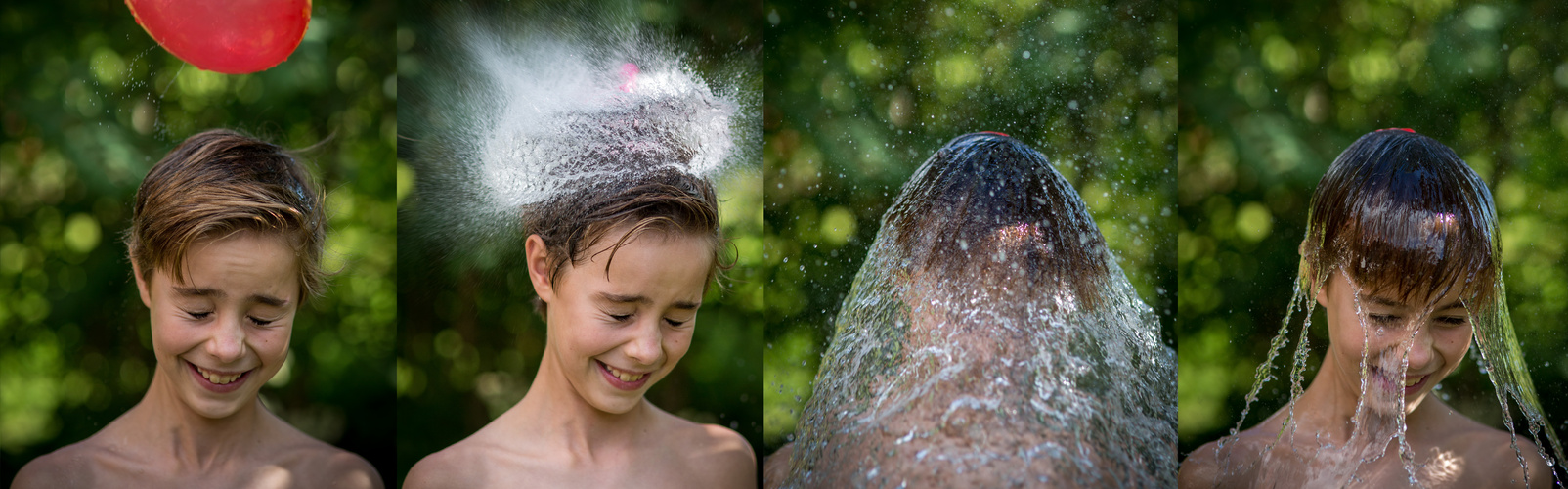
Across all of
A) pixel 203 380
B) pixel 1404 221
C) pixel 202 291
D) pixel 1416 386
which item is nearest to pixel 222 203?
pixel 202 291

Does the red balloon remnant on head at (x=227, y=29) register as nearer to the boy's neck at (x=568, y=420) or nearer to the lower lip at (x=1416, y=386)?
the boy's neck at (x=568, y=420)

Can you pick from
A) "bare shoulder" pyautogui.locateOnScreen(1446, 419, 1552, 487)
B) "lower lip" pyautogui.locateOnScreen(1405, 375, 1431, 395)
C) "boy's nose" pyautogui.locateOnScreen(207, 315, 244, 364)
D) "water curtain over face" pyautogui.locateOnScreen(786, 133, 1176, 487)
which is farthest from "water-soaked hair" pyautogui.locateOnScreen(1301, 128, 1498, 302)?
"boy's nose" pyautogui.locateOnScreen(207, 315, 244, 364)

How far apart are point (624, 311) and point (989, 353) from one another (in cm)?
82

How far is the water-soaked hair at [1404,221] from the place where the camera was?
217 cm

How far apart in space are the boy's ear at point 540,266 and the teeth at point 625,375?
0.22m

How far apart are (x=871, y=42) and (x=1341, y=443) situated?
4.99ft

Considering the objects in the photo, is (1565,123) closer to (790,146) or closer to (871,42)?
(871,42)

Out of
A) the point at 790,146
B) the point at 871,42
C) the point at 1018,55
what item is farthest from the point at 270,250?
the point at 1018,55

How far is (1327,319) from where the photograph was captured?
2.29 meters

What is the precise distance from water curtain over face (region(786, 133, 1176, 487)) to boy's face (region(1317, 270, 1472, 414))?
16.0 inches

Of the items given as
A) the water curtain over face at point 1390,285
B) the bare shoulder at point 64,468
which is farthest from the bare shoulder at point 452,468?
the water curtain over face at point 1390,285

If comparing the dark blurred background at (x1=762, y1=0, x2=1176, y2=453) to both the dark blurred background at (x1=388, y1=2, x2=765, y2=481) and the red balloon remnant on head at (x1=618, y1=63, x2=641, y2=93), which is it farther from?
the red balloon remnant on head at (x1=618, y1=63, x2=641, y2=93)

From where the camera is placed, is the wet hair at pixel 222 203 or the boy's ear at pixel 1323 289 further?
the boy's ear at pixel 1323 289

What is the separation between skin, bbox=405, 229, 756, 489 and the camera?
2.10m
